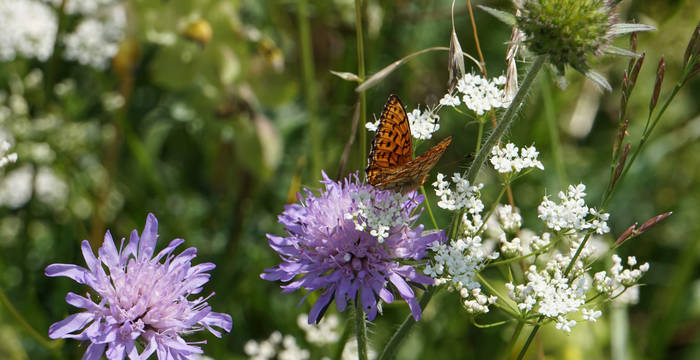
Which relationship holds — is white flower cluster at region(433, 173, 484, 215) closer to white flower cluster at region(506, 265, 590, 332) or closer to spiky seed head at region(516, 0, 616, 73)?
white flower cluster at region(506, 265, 590, 332)

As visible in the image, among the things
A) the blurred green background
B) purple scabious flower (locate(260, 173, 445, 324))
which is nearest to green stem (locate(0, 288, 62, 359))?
the blurred green background

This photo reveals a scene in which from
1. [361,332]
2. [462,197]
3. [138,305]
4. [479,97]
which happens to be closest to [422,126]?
[479,97]

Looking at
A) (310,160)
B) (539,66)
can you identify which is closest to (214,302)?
(310,160)

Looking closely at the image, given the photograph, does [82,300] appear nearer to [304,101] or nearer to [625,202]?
[304,101]

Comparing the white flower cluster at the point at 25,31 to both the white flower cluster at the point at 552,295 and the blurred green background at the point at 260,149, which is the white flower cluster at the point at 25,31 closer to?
the blurred green background at the point at 260,149

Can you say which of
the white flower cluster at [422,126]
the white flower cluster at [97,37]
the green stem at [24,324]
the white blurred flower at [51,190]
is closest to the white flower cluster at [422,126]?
the white flower cluster at [422,126]

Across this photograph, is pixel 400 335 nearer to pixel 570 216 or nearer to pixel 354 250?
pixel 354 250
